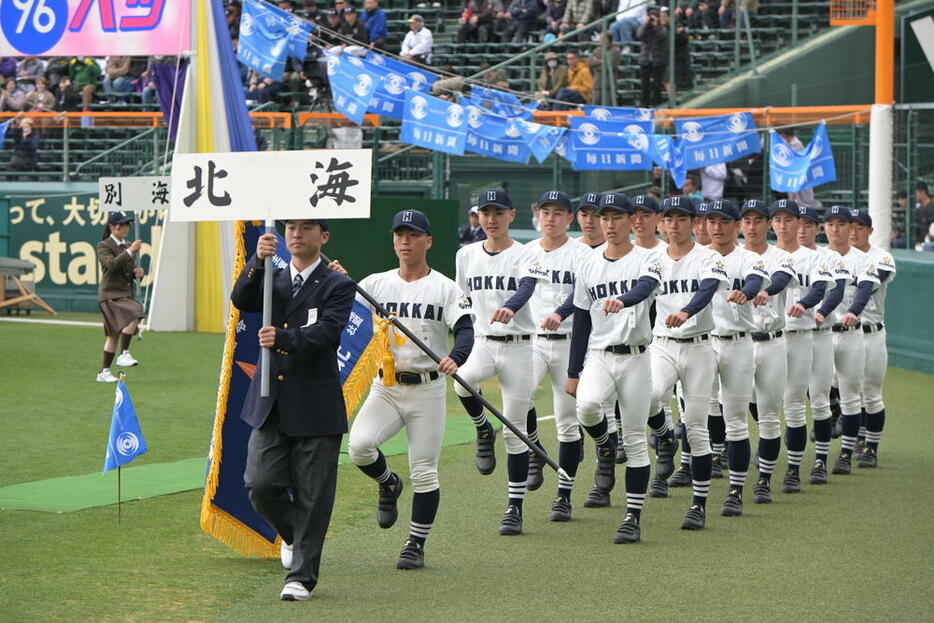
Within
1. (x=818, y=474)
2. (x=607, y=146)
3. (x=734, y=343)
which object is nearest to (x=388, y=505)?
(x=734, y=343)

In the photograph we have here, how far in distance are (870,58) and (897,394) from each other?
40.1 ft

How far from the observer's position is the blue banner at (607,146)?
22.5 metres

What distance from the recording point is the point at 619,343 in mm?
9586

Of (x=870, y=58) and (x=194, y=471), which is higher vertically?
(x=870, y=58)

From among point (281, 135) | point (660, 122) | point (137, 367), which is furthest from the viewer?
point (281, 135)

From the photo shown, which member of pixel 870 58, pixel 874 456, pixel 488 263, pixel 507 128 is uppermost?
pixel 870 58

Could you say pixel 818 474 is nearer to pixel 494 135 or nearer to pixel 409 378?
pixel 409 378

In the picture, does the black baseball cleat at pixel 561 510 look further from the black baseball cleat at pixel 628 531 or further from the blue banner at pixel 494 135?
the blue banner at pixel 494 135

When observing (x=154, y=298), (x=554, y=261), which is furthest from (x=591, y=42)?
(x=554, y=261)

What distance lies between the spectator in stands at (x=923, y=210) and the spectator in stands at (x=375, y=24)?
12.4 metres

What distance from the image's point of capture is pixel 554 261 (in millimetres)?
11344

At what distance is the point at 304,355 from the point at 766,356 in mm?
4724

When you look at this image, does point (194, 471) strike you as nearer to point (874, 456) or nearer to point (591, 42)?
point (874, 456)

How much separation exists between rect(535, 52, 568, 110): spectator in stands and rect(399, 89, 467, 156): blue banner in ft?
12.6
